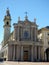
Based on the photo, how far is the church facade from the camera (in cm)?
4706

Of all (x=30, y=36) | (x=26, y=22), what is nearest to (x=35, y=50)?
(x=30, y=36)

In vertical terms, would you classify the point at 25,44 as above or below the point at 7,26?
below

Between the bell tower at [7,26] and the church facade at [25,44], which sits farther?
the bell tower at [7,26]

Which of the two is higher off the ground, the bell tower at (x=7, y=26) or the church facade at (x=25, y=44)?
the bell tower at (x=7, y=26)

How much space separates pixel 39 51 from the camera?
4838cm

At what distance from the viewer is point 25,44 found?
155 ft

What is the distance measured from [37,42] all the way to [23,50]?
4.36 m

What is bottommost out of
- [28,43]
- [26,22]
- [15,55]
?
[15,55]

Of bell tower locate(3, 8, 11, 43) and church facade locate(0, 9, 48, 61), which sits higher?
bell tower locate(3, 8, 11, 43)

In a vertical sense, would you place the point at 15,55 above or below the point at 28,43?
below

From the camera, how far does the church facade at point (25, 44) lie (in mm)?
47062

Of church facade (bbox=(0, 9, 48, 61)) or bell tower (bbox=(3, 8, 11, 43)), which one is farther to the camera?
bell tower (bbox=(3, 8, 11, 43))

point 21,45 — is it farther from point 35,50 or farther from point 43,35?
point 43,35

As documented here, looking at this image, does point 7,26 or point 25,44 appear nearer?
point 25,44
